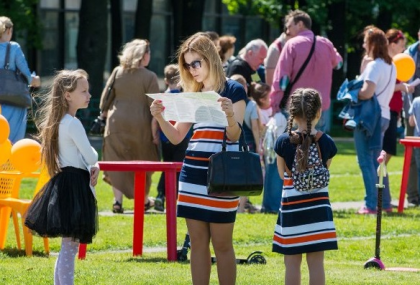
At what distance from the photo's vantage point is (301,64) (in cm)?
1291

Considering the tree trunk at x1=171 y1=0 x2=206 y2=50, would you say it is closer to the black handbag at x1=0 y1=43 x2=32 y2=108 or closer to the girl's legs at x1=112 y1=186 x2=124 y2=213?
the girl's legs at x1=112 y1=186 x2=124 y2=213

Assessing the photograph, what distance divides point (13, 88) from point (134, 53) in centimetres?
138

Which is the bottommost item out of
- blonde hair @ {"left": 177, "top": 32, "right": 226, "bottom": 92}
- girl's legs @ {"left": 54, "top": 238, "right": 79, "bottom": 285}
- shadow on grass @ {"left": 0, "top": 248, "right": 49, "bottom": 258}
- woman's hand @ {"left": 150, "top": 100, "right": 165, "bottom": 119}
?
shadow on grass @ {"left": 0, "top": 248, "right": 49, "bottom": 258}

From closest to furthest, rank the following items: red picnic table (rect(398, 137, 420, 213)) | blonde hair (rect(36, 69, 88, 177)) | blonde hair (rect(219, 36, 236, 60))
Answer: blonde hair (rect(36, 69, 88, 177)) → red picnic table (rect(398, 137, 420, 213)) → blonde hair (rect(219, 36, 236, 60))

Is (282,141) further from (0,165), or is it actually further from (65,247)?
(0,165)

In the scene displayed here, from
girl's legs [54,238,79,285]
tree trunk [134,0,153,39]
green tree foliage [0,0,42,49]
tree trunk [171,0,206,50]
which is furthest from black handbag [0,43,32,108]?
tree trunk [171,0,206,50]

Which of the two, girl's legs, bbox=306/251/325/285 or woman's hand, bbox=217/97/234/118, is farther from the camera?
girl's legs, bbox=306/251/325/285


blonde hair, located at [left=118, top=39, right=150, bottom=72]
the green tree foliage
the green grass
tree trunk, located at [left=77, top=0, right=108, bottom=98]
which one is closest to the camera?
the green grass

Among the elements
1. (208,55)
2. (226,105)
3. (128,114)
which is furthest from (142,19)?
(226,105)

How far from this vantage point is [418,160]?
14.2 meters

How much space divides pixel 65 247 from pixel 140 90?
5468 mm

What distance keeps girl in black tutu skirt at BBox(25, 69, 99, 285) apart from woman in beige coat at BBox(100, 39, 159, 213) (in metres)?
4.99

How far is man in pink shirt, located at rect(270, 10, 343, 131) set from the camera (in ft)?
42.3

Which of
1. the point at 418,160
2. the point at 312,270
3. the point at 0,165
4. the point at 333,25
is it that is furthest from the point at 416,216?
the point at 333,25
